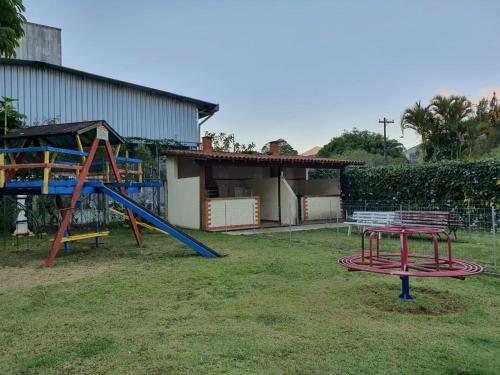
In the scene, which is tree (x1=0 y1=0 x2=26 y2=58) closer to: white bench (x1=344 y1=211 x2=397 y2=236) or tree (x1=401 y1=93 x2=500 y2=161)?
white bench (x1=344 y1=211 x2=397 y2=236)

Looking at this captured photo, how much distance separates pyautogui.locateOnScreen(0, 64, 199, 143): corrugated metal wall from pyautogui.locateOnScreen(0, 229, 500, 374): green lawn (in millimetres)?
11675

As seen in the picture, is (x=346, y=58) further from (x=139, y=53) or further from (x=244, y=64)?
(x=139, y=53)

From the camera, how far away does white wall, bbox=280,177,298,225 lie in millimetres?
17188

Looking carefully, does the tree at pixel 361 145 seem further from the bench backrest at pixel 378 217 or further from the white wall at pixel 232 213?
the bench backrest at pixel 378 217

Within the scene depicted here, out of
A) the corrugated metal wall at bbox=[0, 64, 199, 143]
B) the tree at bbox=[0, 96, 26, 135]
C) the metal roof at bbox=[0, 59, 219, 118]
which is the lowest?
the tree at bbox=[0, 96, 26, 135]

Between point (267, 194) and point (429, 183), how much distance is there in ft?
20.9

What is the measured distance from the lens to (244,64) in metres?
18.8

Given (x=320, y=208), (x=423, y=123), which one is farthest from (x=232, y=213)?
(x=423, y=123)

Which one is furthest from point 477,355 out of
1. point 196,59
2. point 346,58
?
point 196,59

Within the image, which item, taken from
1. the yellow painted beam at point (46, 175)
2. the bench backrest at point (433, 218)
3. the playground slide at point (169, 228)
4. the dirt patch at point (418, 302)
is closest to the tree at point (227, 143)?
the bench backrest at point (433, 218)

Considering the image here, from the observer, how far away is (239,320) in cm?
455

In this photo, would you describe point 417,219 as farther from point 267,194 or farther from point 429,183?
point 267,194

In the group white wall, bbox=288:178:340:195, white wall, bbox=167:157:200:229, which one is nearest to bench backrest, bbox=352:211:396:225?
white wall, bbox=167:157:200:229

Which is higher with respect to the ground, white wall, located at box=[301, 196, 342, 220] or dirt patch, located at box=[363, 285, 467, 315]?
white wall, located at box=[301, 196, 342, 220]
